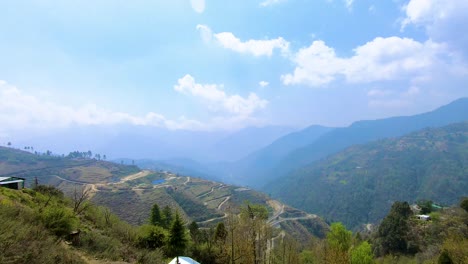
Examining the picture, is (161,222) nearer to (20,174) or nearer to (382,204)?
(20,174)

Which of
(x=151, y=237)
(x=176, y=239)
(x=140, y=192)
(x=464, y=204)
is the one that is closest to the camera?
(x=176, y=239)

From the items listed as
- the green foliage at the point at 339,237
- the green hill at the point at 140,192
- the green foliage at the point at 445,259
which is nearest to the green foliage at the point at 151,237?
the green foliage at the point at 339,237

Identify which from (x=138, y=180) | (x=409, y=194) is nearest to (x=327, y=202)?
(x=409, y=194)

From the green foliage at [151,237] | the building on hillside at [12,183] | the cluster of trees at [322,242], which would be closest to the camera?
the green foliage at [151,237]

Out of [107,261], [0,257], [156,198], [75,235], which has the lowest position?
[156,198]

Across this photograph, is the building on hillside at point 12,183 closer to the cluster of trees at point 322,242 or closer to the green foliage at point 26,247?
the cluster of trees at point 322,242

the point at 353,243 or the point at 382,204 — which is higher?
the point at 353,243

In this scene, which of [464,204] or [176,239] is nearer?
[176,239]

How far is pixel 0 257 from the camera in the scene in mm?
8734

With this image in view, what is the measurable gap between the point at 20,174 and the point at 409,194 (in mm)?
202075

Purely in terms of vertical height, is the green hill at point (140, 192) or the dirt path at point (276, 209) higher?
the green hill at point (140, 192)

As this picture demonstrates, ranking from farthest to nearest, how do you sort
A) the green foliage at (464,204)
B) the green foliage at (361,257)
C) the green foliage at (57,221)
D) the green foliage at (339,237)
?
the green foliage at (464,204), the green foliage at (339,237), the green foliage at (361,257), the green foliage at (57,221)

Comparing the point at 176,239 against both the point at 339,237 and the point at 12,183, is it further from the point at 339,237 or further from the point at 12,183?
the point at 339,237

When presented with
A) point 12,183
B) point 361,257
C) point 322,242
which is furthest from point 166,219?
point 361,257
